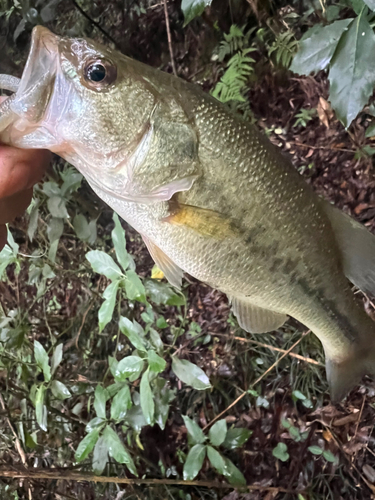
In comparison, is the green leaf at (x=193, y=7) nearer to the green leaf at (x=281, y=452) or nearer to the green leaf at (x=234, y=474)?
the green leaf at (x=234, y=474)

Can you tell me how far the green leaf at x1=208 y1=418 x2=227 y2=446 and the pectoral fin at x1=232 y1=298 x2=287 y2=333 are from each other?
1.90 ft

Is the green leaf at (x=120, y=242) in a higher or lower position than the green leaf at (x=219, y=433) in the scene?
higher

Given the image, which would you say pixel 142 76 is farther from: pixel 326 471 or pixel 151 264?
pixel 326 471

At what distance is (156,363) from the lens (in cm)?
131

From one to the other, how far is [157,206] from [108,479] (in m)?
1.16

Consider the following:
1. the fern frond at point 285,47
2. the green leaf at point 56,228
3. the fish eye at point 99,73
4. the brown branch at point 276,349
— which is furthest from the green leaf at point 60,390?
the fern frond at point 285,47

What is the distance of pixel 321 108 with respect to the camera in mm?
1793

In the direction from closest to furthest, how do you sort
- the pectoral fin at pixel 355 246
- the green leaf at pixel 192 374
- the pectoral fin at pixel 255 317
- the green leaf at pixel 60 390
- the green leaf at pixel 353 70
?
the green leaf at pixel 353 70
the pectoral fin at pixel 355 246
the pectoral fin at pixel 255 317
the green leaf at pixel 192 374
the green leaf at pixel 60 390

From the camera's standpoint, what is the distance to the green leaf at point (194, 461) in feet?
4.83

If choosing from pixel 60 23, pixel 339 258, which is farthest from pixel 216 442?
pixel 60 23

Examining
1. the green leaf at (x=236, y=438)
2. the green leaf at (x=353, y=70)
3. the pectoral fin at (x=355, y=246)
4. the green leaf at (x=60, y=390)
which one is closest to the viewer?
the green leaf at (x=353, y=70)

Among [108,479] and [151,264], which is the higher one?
[151,264]

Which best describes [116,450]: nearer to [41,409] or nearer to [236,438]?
[41,409]

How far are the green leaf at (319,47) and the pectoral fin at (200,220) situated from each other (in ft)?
1.50
